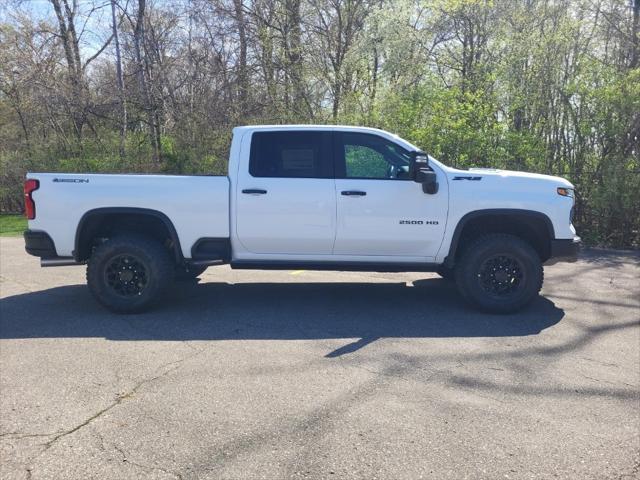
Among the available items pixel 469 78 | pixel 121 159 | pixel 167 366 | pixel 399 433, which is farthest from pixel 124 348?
pixel 121 159

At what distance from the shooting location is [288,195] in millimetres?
5812

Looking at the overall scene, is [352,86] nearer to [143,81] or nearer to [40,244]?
[143,81]

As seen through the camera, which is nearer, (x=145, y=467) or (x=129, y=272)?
(x=145, y=467)

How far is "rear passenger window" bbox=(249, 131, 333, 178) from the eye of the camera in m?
5.93

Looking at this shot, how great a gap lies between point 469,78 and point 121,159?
35.1 feet

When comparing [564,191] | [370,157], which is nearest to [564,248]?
[564,191]

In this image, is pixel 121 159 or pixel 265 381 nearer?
pixel 265 381

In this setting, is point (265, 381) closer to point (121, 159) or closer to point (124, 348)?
point (124, 348)

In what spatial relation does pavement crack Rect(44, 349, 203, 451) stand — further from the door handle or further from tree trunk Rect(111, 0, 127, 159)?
tree trunk Rect(111, 0, 127, 159)

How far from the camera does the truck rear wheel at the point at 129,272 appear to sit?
228 inches

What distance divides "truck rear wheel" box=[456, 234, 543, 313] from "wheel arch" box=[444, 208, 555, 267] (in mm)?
189

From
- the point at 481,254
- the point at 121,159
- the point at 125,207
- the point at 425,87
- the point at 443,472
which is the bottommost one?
the point at 443,472

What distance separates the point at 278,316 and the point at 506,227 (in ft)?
9.23

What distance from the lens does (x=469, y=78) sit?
1267cm
